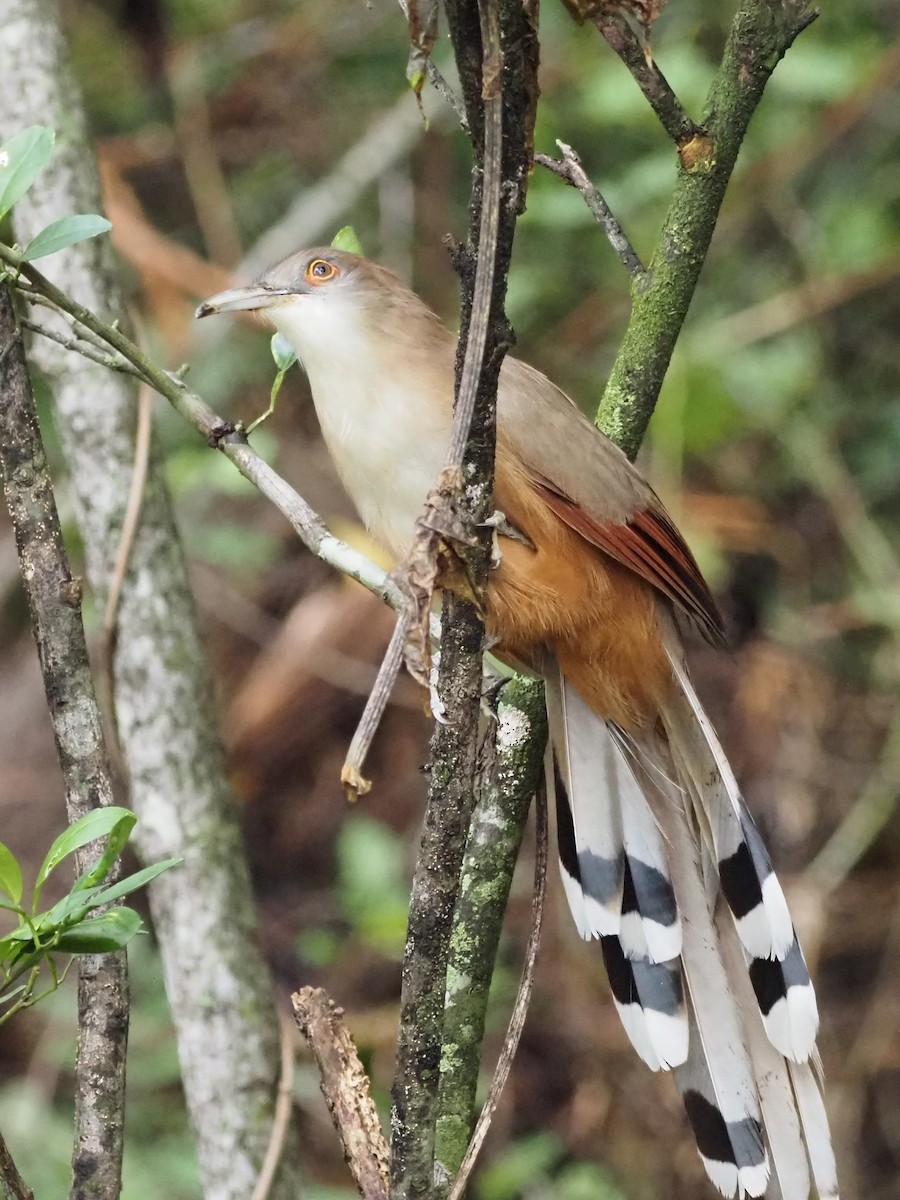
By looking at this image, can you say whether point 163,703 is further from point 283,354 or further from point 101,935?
point 101,935

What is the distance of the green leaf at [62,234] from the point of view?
1.40 meters

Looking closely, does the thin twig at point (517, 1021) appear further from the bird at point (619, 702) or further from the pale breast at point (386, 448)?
the pale breast at point (386, 448)

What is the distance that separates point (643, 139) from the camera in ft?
14.0

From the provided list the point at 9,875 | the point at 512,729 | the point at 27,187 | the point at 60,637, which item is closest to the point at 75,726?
the point at 60,637

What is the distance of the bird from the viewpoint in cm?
191

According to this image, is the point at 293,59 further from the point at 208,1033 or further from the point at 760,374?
the point at 208,1033

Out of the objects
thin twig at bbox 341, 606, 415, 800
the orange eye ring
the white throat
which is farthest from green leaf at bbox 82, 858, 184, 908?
the orange eye ring

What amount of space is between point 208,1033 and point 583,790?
698 mm

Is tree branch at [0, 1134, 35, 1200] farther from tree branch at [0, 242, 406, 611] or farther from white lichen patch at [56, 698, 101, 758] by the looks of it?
tree branch at [0, 242, 406, 611]

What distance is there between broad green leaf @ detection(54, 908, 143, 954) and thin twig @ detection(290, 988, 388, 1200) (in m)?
0.44

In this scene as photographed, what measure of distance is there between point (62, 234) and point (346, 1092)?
1009 millimetres

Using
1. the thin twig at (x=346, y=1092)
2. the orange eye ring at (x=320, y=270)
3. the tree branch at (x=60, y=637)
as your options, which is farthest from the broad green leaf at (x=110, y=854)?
the orange eye ring at (x=320, y=270)

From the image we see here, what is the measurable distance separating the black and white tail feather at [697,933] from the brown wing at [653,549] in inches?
3.8

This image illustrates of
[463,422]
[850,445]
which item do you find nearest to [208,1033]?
[463,422]
